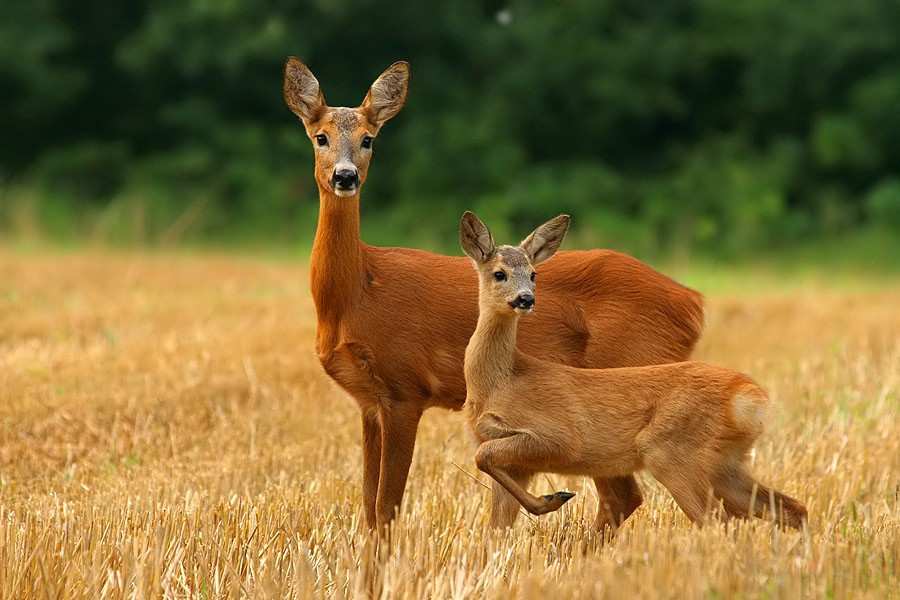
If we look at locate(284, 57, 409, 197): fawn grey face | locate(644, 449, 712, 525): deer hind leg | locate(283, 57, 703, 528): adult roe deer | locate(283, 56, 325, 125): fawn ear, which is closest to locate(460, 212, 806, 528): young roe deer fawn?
locate(644, 449, 712, 525): deer hind leg

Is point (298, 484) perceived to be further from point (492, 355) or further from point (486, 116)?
point (486, 116)

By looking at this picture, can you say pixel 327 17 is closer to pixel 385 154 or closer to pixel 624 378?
pixel 385 154

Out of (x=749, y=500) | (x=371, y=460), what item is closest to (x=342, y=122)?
(x=371, y=460)

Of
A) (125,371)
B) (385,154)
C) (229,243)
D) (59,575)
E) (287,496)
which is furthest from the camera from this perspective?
(385,154)

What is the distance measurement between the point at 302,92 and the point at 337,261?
2.57 feet

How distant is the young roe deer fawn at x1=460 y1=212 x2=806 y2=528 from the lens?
5535 mm

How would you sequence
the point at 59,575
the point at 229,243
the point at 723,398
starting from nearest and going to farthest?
the point at 59,575 → the point at 723,398 → the point at 229,243

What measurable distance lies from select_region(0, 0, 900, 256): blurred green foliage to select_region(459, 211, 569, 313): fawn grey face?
1754cm

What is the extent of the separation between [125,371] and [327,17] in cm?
1652

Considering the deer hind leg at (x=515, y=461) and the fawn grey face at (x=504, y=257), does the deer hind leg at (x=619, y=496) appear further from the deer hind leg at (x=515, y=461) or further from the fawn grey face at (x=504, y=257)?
the fawn grey face at (x=504, y=257)

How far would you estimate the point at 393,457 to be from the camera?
6215mm

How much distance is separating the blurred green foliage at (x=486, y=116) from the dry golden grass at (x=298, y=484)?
36.4 feet

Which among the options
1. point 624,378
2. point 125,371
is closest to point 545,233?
point 624,378

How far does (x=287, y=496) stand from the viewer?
6.34 m
